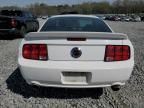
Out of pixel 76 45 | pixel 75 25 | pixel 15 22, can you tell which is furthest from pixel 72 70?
pixel 15 22

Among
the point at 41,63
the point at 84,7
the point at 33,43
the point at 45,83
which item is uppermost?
the point at 33,43

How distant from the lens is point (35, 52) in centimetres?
476

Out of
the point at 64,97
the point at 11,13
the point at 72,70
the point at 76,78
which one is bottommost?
the point at 11,13

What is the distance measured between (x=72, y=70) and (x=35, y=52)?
0.68m

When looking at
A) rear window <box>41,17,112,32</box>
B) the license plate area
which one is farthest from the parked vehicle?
the license plate area

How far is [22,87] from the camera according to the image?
19.1 ft

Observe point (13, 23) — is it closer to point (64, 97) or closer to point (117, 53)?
point (64, 97)

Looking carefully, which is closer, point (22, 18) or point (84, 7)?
point (22, 18)

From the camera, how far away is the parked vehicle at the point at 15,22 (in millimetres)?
14664

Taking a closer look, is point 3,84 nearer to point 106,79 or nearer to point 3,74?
point 3,74

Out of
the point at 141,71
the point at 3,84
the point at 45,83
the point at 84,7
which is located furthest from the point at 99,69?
the point at 84,7

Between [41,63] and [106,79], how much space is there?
107 cm

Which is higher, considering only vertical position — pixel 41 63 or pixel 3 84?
pixel 41 63

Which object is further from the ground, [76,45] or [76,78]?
[76,45]
